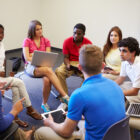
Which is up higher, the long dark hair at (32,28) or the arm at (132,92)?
the long dark hair at (32,28)

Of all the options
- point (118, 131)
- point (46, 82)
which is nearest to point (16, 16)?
point (46, 82)

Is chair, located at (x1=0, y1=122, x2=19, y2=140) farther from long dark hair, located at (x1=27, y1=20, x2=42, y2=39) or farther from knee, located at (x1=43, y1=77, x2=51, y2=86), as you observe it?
long dark hair, located at (x1=27, y1=20, x2=42, y2=39)

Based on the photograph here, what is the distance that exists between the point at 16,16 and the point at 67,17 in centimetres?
130

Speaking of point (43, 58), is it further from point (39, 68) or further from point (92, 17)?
point (92, 17)

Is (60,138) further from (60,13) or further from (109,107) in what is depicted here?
(60,13)

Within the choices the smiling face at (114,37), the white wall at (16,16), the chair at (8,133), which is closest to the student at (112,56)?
the smiling face at (114,37)

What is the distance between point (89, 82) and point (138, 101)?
88 centimetres

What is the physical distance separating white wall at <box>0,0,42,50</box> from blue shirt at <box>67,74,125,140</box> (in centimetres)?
400

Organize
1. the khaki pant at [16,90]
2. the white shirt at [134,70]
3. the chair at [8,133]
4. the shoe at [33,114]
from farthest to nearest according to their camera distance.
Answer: the shoe at [33,114]
the khaki pant at [16,90]
the white shirt at [134,70]
the chair at [8,133]

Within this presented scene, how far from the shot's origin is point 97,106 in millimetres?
1077

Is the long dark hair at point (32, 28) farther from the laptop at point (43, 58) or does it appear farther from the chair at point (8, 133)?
the chair at point (8, 133)

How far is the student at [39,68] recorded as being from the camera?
2379 millimetres

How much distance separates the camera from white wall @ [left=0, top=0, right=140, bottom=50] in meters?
4.09

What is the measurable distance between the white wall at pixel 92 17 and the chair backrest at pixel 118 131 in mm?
3330
